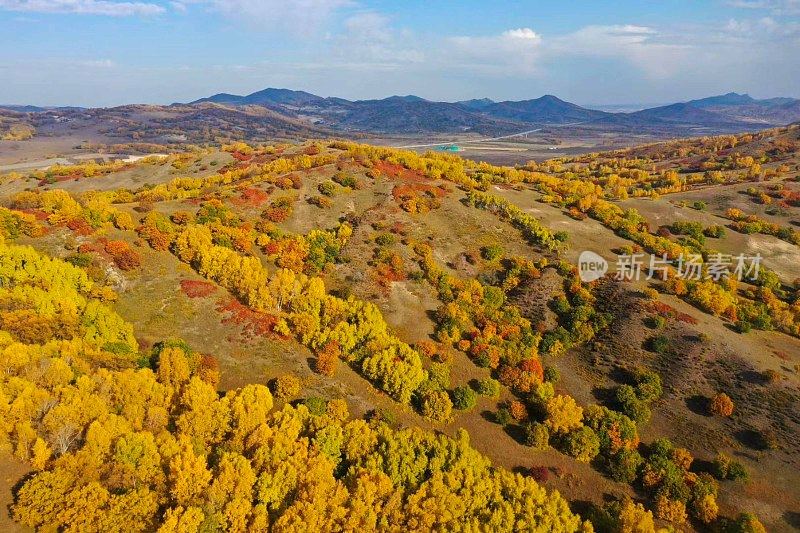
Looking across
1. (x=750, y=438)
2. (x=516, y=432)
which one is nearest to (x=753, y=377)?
(x=750, y=438)

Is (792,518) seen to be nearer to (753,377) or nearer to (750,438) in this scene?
(750,438)

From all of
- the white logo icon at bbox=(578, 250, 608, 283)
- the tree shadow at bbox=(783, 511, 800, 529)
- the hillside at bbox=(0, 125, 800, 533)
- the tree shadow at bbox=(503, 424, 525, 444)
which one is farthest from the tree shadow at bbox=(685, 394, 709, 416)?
the white logo icon at bbox=(578, 250, 608, 283)

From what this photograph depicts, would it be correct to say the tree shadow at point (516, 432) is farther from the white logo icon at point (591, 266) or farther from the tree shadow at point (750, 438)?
the white logo icon at point (591, 266)

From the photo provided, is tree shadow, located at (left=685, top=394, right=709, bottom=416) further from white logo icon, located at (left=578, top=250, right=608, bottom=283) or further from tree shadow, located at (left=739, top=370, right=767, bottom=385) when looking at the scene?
white logo icon, located at (left=578, top=250, right=608, bottom=283)

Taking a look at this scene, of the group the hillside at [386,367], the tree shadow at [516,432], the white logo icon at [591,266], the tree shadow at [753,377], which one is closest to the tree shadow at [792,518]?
the hillside at [386,367]

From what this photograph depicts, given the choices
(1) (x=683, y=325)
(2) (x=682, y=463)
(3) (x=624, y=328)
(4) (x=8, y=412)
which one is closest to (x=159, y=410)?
(4) (x=8, y=412)

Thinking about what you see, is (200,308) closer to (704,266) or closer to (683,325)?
(683,325)
